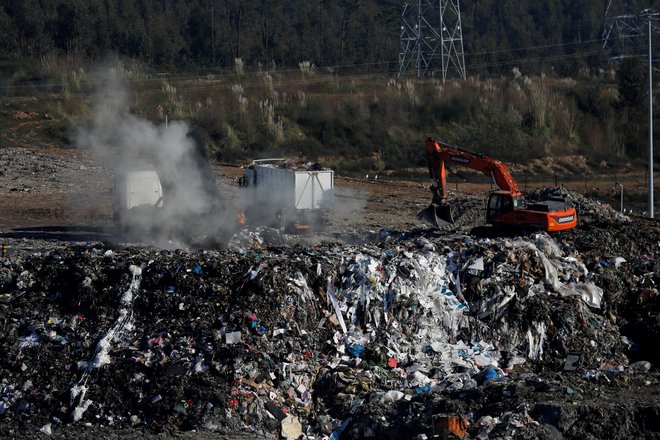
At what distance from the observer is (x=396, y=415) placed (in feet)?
35.7

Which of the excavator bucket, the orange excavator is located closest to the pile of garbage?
the orange excavator

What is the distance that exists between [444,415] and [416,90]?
34.8 metres

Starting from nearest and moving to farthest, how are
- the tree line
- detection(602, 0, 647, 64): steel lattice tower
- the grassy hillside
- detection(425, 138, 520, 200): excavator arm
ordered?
1. detection(425, 138, 520, 200): excavator arm
2. the grassy hillside
3. the tree line
4. detection(602, 0, 647, 64): steel lattice tower

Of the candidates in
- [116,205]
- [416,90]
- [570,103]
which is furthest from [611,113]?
[116,205]

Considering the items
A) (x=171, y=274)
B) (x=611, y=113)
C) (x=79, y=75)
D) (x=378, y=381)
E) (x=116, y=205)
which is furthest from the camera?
(x=611, y=113)

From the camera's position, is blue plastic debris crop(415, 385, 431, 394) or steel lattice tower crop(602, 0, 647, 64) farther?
steel lattice tower crop(602, 0, 647, 64)

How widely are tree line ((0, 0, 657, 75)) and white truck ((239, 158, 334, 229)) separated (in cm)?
2857

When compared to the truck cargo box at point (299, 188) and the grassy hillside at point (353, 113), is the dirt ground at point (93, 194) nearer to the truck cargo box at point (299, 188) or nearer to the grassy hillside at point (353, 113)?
the truck cargo box at point (299, 188)

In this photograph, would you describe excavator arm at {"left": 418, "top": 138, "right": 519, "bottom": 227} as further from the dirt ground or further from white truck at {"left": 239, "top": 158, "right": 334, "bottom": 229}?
white truck at {"left": 239, "top": 158, "right": 334, "bottom": 229}

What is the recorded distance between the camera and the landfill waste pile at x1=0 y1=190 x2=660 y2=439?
10.8 metres

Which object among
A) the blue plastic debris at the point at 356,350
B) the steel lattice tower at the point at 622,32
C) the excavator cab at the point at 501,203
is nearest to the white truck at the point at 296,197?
the excavator cab at the point at 501,203

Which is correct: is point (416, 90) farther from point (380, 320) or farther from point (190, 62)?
point (380, 320)

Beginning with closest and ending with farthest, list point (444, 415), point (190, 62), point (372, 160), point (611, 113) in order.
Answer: point (444, 415) → point (372, 160) → point (611, 113) → point (190, 62)

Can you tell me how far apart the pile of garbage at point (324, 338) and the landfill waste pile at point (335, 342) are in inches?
1.0
